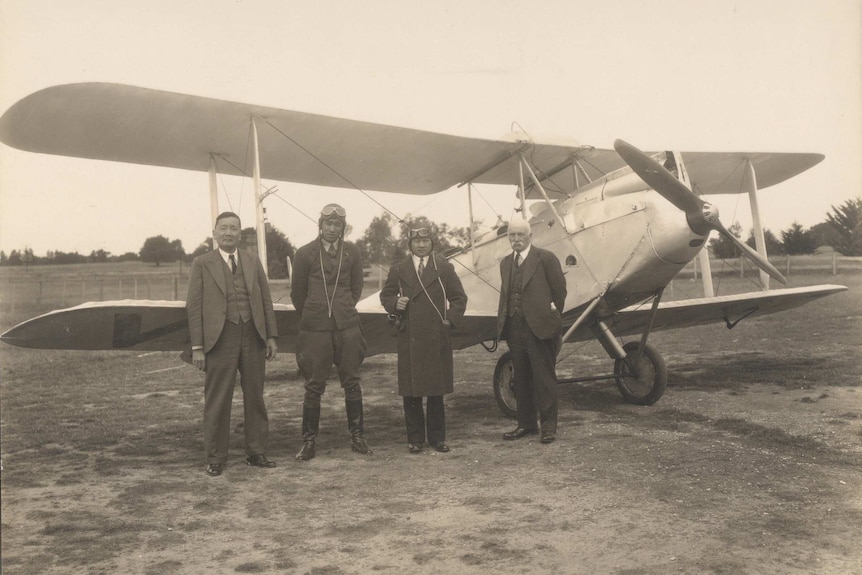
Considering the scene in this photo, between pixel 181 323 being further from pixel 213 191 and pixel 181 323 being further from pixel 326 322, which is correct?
pixel 213 191

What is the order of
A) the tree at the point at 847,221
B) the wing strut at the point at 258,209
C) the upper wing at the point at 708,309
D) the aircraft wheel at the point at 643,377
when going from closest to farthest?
the wing strut at the point at 258,209, the aircraft wheel at the point at 643,377, the upper wing at the point at 708,309, the tree at the point at 847,221

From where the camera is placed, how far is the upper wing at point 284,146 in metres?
5.75

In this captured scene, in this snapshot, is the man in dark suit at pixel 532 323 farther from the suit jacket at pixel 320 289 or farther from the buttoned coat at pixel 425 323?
the suit jacket at pixel 320 289

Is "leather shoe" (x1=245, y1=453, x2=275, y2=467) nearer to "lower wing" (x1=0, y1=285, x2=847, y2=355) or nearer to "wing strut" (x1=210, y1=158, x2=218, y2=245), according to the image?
"lower wing" (x1=0, y1=285, x2=847, y2=355)

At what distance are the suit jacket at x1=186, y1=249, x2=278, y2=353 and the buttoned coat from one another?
0.98 m

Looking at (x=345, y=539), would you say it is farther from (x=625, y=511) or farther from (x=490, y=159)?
(x=490, y=159)

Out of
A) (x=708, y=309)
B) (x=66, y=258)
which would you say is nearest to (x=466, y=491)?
(x=708, y=309)

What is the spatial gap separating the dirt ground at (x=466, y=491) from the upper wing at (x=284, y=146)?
2701 mm

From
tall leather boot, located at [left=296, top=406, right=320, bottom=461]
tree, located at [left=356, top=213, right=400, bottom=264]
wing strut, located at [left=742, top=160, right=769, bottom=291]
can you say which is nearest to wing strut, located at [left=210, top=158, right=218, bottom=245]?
tall leather boot, located at [left=296, top=406, right=320, bottom=461]

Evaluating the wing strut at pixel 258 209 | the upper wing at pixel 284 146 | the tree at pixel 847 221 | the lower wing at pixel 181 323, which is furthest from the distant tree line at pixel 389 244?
the wing strut at pixel 258 209

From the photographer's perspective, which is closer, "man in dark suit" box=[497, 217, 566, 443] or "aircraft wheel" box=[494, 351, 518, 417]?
"man in dark suit" box=[497, 217, 566, 443]

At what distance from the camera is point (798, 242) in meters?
35.2

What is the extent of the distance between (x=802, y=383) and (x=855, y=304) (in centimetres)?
1210

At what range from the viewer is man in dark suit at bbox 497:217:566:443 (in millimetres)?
5523
